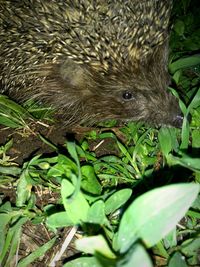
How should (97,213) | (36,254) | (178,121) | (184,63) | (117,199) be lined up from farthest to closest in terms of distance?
(184,63) < (178,121) < (36,254) < (117,199) < (97,213)

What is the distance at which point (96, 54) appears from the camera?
2779 millimetres

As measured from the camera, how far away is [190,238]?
2119mm

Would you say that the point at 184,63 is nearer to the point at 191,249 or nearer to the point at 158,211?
the point at 191,249

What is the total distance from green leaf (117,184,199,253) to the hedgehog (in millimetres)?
1490

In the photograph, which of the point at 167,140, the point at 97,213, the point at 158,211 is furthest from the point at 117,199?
the point at 167,140

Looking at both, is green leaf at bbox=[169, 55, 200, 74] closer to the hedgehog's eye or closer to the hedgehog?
the hedgehog

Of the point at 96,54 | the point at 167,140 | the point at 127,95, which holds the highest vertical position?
the point at 96,54

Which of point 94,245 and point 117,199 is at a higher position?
point 94,245

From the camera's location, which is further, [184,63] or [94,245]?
[184,63]

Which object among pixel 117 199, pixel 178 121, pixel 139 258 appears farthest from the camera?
pixel 178 121

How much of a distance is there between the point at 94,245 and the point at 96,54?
158cm

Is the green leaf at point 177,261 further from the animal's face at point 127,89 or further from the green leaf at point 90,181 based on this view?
the animal's face at point 127,89

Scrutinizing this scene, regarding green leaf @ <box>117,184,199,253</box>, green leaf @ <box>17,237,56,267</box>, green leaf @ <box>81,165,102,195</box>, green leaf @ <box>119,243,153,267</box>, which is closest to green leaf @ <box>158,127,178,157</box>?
green leaf @ <box>81,165,102,195</box>

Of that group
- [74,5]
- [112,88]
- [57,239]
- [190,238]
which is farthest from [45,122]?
[190,238]
